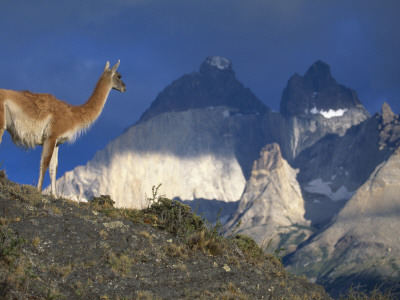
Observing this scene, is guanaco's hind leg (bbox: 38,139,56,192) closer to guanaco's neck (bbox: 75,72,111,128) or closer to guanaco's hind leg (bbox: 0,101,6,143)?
guanaco's hind leg (bbox: 0,101,6,143)

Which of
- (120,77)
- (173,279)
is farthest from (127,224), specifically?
(120,77)

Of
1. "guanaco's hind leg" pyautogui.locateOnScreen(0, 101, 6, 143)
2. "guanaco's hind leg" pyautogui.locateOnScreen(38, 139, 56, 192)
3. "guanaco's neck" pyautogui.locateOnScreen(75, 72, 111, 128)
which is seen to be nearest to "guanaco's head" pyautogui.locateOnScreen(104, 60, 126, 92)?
"guanaco's neck" pyautogui.locateOnScreen(75, 72, 111, 128)

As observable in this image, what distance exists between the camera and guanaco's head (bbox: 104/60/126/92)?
19984mm

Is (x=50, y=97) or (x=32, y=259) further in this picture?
(x=50, y=97)

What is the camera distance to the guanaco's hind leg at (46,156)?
15828mm

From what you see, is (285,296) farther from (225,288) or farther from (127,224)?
(127,224)

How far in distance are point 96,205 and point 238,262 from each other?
5.30 metres

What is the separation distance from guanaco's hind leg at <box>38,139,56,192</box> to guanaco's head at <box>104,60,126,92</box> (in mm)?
4780

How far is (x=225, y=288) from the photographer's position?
1170 centimetres

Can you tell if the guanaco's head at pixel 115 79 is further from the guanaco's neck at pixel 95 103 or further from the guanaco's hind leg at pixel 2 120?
the guanaco's hind leg at pixel 2 120

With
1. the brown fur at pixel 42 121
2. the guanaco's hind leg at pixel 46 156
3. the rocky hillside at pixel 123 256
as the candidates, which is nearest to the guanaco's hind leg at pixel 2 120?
the brown fur at pixel 42 121

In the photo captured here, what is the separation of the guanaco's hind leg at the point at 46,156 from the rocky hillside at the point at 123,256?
3.78 feet

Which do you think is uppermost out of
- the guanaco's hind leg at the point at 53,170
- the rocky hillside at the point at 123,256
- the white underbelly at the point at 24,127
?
the white underbelly at the point at 24,127

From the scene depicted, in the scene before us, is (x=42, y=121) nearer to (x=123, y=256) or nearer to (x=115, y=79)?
(x=115, y=79)
